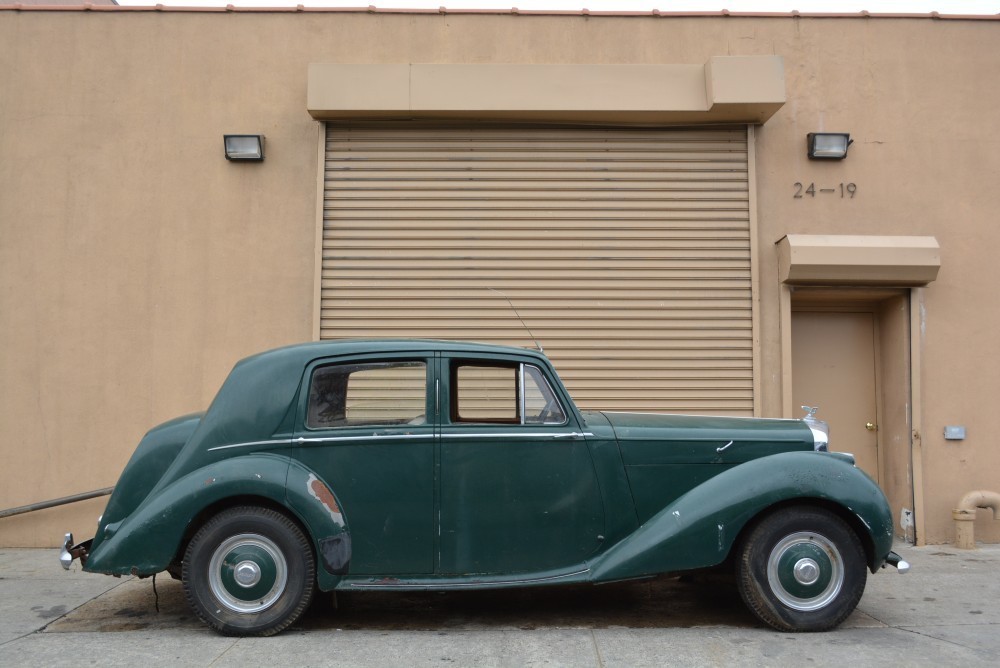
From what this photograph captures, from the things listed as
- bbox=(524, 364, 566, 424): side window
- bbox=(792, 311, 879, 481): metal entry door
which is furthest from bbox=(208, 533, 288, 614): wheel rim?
bbox=(792, 311, 879, 481): metal entry door

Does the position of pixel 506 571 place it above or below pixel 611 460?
below

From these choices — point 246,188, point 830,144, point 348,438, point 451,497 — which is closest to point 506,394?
point 451,497

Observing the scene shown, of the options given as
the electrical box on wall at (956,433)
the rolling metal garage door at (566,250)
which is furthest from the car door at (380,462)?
the electrical box on wall at (956,433)

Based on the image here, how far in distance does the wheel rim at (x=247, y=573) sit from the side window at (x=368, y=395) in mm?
767

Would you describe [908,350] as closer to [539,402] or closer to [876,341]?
[876,341]

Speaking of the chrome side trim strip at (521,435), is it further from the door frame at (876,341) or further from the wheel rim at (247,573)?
the door frame at (876,341)

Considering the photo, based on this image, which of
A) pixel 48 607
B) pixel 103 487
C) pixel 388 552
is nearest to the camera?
pixel 388 552

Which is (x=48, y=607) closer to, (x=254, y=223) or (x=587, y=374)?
(x=254, y=223)

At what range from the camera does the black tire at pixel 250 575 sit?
4926mm

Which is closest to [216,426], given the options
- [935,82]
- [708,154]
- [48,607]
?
[48,607]

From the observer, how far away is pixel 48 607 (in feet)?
18.9

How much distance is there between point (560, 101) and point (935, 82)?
368 cm

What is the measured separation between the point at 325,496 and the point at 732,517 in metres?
2.39

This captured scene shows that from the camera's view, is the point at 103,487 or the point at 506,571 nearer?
the point at 506,571
